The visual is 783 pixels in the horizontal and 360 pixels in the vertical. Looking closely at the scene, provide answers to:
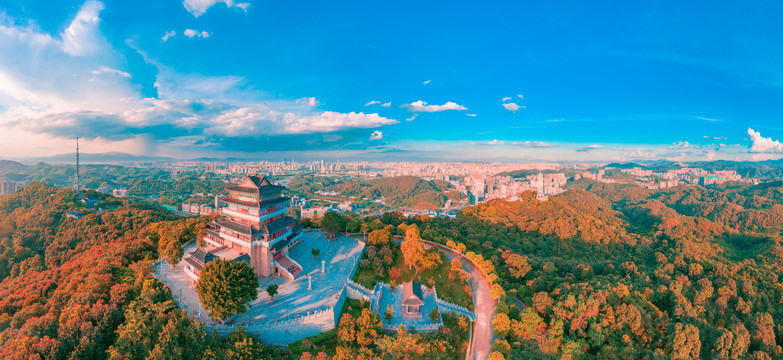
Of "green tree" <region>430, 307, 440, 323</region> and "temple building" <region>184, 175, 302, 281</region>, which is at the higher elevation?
"temple building" <region>184, 175, 302, 281</region>

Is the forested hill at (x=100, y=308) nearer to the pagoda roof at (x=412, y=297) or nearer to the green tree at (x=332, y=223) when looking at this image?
the pagoda roof at (x=412, y=297)

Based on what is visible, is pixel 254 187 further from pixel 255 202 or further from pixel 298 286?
pixel 298 286

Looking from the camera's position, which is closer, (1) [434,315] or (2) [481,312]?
(1) [434,315]

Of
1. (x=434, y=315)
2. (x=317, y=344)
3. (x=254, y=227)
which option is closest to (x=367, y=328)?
(x=317, y=344)

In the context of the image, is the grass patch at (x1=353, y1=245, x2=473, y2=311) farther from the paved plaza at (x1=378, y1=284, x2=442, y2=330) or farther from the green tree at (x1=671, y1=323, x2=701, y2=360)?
the green tree at (x1=671, y1=323, x2=701, y2=360)

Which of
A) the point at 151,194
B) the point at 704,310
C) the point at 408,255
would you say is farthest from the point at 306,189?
the point at 704,310

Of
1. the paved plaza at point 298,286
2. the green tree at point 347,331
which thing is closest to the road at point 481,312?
the green tree at point 347,331

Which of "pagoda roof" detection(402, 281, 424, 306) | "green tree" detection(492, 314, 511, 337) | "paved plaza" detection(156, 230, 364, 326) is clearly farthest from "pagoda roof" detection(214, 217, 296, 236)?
"green tree" detection(492, 314, 511, 337)
